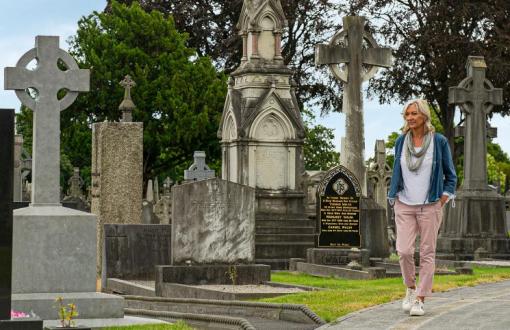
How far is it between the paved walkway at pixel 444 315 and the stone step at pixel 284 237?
13338mm

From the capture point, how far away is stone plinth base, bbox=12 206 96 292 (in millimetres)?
11117

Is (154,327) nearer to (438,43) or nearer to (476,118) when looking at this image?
(476,118)

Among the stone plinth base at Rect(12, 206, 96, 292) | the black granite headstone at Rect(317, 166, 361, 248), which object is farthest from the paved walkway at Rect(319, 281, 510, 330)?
the black granite headstone at Rect(317, 166, 361, 248)

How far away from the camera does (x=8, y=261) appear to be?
8781mm

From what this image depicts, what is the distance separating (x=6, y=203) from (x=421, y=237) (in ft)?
12.2

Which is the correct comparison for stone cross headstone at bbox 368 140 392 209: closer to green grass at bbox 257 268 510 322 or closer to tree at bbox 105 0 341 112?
tree at bbox 105 0 341 112

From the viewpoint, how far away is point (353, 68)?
2377 centimetres

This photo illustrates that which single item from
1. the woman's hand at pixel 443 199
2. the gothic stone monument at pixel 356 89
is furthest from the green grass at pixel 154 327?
the gothic stone monument at pixel 356 89

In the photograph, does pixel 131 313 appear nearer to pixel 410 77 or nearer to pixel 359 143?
pixel 359 143

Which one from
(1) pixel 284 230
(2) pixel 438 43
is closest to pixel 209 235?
(1) pixel 284 230

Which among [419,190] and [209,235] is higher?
[419,190]

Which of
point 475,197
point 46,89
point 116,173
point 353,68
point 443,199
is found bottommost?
point 443,199

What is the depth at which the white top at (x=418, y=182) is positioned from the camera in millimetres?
10250

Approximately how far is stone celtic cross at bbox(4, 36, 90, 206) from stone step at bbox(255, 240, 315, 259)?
12852mm
